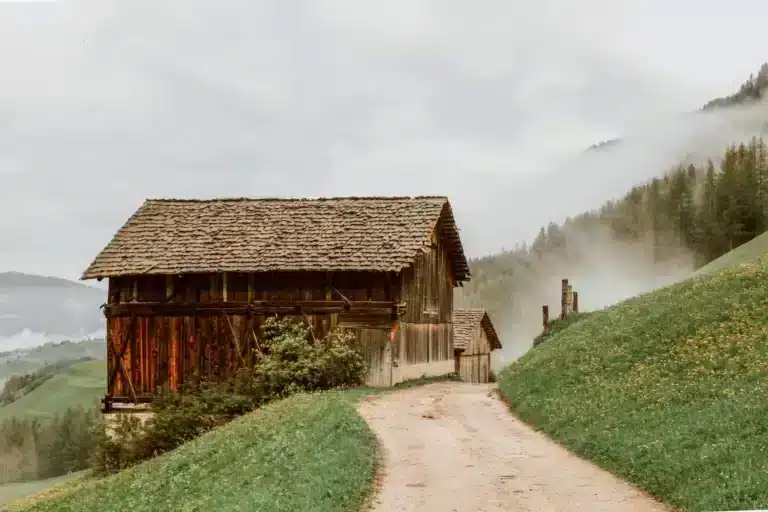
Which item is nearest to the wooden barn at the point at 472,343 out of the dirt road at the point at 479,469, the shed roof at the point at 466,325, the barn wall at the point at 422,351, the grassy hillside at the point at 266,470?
the shed roof at the point at 466,325

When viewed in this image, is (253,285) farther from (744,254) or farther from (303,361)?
(744,254)

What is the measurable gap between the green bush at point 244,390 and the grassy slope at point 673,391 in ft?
22.7

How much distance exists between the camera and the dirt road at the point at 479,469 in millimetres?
14078

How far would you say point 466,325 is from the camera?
176 ft

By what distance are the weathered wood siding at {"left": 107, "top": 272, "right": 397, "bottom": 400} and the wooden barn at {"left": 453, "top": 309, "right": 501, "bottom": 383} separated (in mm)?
18501

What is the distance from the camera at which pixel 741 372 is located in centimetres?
1958

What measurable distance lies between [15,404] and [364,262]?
18478 centimetres

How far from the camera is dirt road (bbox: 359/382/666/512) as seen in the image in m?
14.1

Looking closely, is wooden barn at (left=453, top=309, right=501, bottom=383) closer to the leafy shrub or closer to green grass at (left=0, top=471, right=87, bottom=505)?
the leafy shrub

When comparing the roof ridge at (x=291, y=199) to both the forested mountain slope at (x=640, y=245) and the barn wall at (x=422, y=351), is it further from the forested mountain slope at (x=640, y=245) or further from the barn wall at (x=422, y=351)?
→ the forested mountain slope at (x=640, y=245)

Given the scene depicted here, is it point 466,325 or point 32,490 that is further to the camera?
point 466,325

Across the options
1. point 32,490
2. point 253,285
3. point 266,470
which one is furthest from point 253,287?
point 32,490

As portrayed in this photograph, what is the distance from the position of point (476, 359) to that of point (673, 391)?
1410 inches

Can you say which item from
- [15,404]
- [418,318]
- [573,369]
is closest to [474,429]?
[573,369]
